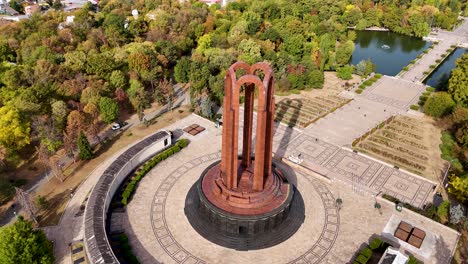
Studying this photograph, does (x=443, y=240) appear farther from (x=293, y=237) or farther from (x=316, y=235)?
(x=293, y=237)

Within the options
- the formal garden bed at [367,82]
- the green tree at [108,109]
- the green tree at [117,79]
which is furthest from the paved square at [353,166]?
the green tree at [117,79]

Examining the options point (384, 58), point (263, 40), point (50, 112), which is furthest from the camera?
point (384, 58)

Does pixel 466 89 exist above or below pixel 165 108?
above

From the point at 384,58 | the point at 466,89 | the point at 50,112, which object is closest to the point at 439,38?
the point at 384,58

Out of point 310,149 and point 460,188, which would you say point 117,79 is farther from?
point 460,188

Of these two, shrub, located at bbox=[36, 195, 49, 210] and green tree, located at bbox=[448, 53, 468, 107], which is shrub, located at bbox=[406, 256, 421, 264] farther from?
green tree, located at bbox=[448, 53, 468, 107]

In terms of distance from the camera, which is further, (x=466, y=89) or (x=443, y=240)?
(x=466, y=89)

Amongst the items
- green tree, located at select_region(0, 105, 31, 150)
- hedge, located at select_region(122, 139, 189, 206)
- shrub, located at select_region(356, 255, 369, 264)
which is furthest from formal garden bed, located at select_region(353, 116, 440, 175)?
green tree, located at select_region(0, 105, 31, 150)
